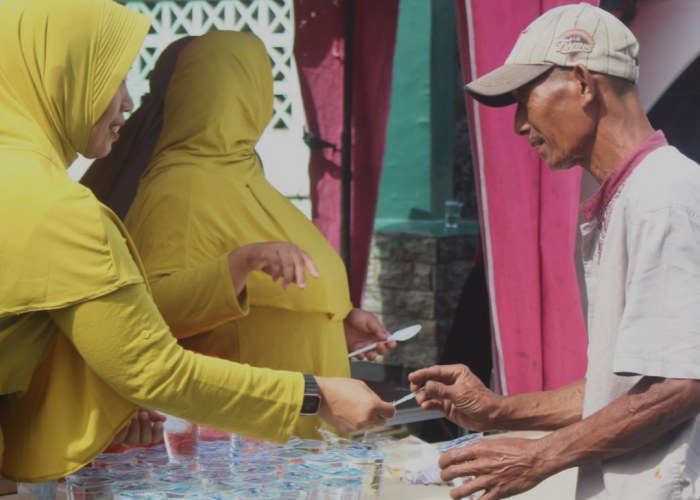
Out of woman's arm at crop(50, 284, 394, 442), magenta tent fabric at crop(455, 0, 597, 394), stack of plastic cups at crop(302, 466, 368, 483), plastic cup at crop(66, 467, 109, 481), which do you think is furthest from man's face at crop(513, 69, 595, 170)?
magenta tent fabric at crop(455, 0, 597, 394)

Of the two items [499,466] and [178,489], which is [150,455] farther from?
[499,466]

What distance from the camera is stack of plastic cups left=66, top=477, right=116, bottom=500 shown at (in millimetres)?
1830

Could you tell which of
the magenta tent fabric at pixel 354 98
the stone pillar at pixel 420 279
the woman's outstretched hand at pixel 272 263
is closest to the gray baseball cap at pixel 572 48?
the woman's outstretched hand at pixel 272 263

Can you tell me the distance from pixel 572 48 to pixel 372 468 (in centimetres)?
97

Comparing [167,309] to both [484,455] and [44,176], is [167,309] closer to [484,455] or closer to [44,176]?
[44,176]

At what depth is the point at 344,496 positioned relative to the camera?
1.90m

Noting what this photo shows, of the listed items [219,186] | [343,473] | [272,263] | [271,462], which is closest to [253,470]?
[271,462]

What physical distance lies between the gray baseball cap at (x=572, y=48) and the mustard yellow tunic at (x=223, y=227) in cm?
110

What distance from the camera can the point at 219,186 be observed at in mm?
2824

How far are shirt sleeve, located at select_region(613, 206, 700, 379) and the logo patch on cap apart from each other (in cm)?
33

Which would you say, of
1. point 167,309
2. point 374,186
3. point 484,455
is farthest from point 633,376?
point 374,186

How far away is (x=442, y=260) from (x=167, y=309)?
3.41m

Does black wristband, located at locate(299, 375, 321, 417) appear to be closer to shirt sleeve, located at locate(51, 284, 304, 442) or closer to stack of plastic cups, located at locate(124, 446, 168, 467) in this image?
shirt sleeve, located at locate(51, 284, 304, 442)

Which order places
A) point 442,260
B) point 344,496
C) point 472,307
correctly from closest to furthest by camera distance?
point 344,496
point 472,307
point 442,260
